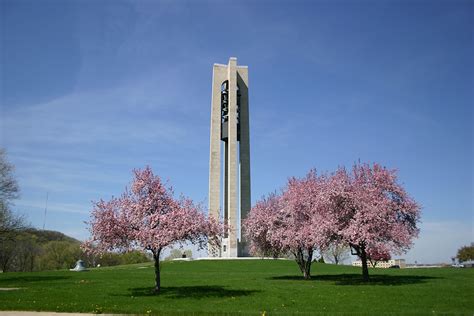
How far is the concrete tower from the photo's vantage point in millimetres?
76125

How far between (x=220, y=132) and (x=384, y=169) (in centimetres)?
5267

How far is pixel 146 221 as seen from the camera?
2261 cm

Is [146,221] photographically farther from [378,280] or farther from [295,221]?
[378,280]

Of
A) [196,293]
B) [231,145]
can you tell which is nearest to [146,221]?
[196,293]

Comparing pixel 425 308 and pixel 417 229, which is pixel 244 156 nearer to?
pixel 417 229

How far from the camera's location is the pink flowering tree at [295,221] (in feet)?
97.4

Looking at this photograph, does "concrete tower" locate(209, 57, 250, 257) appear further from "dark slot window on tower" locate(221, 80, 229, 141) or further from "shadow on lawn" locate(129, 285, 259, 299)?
"shadow on lawn" locate(129, 285, 259, 299)

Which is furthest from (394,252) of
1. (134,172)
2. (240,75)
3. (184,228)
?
(240,75)

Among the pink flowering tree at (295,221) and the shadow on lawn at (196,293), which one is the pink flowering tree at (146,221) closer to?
the shadow on lawn at (196,293)

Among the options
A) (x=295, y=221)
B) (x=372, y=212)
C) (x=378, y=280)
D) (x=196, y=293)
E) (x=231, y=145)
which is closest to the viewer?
(x=196, y=293)

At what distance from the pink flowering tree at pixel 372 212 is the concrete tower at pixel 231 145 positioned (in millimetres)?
43547

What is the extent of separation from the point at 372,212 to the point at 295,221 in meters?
6.43

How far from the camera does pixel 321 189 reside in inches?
1234

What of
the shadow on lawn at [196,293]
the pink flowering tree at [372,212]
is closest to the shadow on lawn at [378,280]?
the pink flowering tree at [372,212]
